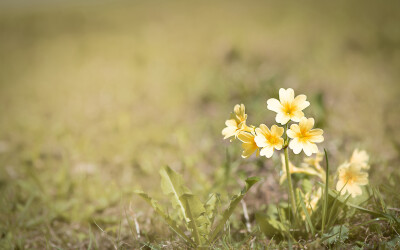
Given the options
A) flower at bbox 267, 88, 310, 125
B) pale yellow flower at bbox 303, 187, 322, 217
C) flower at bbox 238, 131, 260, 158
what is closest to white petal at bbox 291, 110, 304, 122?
flower at bbox 267, 88, 310, 125

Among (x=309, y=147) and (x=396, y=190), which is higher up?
(x=309, y=147)

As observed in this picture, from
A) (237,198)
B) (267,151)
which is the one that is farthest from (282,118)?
(237,198)

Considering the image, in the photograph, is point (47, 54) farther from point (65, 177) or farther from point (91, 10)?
point (65, 177)

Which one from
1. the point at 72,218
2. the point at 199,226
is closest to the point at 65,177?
the point at 72,218

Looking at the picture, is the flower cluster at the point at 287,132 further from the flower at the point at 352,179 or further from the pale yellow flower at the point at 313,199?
the pale yellow flower at the point at 313,199

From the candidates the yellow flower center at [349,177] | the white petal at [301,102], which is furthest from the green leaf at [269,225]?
the white petal at [301,102]
